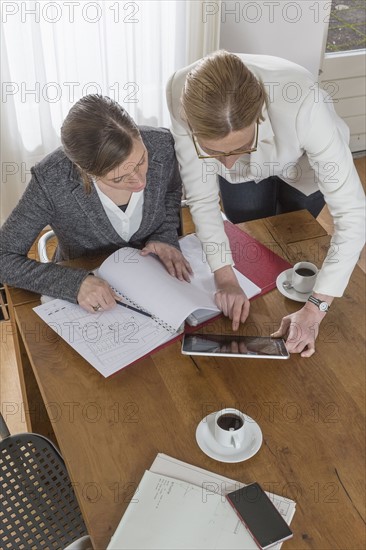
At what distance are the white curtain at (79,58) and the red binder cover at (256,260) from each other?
1.25 meters

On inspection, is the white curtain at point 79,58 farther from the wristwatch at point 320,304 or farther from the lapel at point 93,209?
the wristwatch at point 320,304

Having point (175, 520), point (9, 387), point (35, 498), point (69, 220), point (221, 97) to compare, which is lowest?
point (9, 387)

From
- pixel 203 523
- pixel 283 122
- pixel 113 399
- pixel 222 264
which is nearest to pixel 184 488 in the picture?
pixel 203 523

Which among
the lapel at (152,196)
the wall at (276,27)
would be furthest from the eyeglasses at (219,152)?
the wall at (276,27)

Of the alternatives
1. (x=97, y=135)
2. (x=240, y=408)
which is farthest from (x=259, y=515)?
(x=97, y=135)

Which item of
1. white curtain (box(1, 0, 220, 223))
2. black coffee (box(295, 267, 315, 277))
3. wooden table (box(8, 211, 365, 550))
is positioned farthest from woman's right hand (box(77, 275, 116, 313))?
white curtain (box(1, 0, 220, 223))

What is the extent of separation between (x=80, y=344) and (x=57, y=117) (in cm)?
160

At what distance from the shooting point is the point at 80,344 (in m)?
1.44

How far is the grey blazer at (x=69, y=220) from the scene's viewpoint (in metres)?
1.60

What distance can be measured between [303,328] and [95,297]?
483 mm

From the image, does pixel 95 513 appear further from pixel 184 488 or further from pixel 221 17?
pixel 221 17

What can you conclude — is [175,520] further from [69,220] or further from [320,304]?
[69,220]

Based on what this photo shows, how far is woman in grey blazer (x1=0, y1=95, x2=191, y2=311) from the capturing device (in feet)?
4.79

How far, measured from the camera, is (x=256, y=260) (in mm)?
1697
